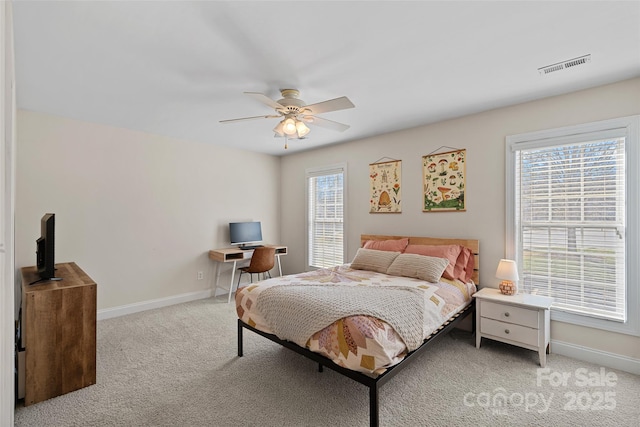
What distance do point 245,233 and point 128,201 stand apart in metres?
1.72

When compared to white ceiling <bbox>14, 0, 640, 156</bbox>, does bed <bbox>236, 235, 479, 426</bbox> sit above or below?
below

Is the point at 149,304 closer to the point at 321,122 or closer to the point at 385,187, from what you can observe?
the point at 321,122

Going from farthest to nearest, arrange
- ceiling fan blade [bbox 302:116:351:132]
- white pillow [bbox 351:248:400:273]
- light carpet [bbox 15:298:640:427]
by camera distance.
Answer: white pillow [bbox 351:248:400:273], ceiling fan blade [bbox 302:116:351:132], light carpet [bbox 15:298:640:427]

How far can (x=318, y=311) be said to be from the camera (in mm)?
2119

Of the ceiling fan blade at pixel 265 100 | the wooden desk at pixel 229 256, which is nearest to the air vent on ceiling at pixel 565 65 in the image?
the ceiling fan blade at pixel 265 100

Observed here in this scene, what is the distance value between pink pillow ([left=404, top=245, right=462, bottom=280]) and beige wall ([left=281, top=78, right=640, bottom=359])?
0.95 ft

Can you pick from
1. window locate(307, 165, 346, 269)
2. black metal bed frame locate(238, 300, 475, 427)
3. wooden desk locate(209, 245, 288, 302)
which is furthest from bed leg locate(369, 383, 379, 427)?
wooden desk locate(209, 245, 288, 302)

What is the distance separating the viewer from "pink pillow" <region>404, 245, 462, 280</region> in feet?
10.2

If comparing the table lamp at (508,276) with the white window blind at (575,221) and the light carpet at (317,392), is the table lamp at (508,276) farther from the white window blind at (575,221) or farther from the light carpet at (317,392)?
the light carpet at (317,392)

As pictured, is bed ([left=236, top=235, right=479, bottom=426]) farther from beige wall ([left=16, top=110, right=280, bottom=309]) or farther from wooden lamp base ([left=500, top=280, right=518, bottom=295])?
beige wall ([left=16, top=110, right=280, bottom=309])

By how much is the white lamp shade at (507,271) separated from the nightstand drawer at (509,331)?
0.42 metres

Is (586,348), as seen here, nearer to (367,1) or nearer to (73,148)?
(367,1)

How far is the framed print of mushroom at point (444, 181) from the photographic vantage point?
11.4 ft

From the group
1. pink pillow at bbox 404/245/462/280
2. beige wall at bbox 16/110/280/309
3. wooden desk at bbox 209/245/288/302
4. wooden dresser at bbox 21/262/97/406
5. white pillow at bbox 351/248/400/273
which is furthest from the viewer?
wooden desk at bbox 209/245/288/302
